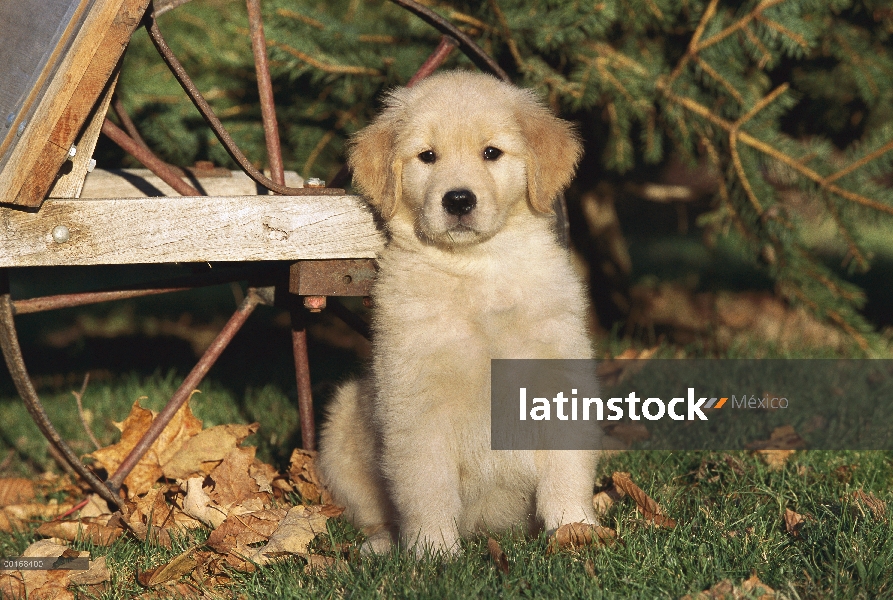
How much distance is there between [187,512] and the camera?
3219mm

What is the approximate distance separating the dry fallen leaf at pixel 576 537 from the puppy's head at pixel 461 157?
0.92 metres

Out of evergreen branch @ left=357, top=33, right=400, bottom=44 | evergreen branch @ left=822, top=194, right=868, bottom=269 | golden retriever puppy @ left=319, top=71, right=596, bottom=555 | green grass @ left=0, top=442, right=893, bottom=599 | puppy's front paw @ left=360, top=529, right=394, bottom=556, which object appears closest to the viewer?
green grass @ left=0, top=442, right=893, bottom=599

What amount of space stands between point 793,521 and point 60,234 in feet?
8.16

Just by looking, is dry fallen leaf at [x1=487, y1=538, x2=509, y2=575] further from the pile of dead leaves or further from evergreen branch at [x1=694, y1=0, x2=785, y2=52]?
evergreen branch at [x1=694, y1=0, x2=785, y2=52]

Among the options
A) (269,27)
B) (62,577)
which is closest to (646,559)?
(62,577)

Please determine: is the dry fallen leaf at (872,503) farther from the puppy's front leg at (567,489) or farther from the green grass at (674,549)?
the puppy's front leg at (567,489)

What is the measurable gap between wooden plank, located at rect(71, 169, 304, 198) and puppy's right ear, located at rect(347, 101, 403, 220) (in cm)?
66

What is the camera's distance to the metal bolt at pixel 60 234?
2912 mm

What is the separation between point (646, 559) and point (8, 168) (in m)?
2.22

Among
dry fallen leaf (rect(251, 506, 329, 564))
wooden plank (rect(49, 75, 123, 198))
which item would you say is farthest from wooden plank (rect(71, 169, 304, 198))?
dry fallen leaf (rect(251, 506, 329, 564))

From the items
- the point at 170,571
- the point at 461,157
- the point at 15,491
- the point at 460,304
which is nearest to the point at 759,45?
the point at 461,157

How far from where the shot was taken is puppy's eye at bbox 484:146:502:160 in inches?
116

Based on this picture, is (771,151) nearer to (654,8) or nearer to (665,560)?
(654,8)

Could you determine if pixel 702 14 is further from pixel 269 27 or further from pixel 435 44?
pixel 269 27
